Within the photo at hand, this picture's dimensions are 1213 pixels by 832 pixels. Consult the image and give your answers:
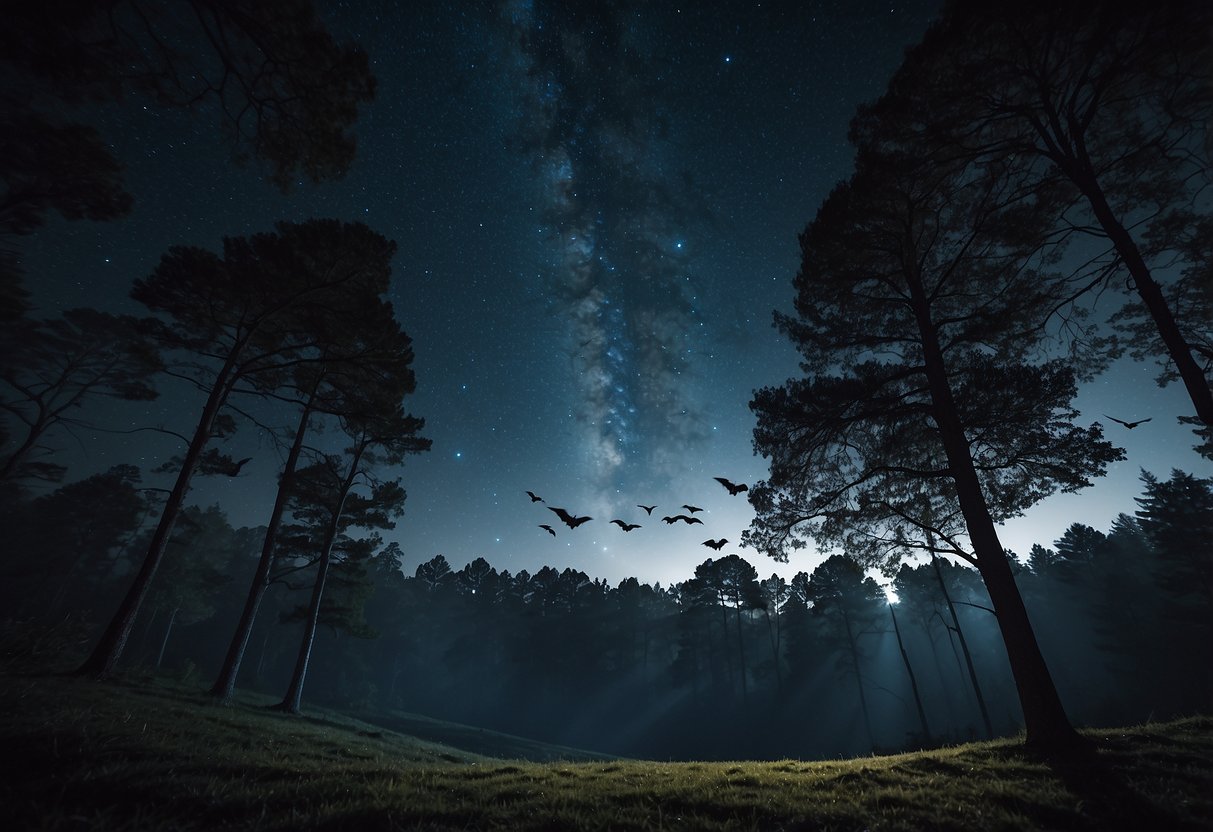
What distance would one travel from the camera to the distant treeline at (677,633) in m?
34.5

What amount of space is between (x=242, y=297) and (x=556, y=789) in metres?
14.6

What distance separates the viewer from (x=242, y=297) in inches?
497

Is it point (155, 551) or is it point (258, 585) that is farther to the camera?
point (258, 585)

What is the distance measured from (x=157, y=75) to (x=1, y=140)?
8668 millimetres

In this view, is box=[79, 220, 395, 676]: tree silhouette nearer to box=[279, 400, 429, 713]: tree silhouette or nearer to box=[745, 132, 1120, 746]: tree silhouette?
box=[279, 400, 429, 713]: tree silhouette

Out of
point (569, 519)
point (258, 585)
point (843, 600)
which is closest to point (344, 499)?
point (258, 585)

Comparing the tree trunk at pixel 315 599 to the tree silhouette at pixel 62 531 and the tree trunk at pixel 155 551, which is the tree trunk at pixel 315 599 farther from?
the tree silhouette at pixel 62 531

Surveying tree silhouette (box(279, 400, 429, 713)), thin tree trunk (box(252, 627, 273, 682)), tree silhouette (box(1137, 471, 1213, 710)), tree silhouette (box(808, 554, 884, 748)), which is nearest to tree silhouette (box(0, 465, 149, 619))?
thin tree trunk (box(252, 627, 273, 682))

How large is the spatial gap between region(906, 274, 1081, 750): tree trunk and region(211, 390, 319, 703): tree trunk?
1795 centimetres

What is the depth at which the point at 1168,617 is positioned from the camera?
3216cm

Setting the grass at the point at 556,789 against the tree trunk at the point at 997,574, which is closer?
the grass at the point at 556,789

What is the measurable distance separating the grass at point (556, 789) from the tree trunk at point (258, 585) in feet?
30.2

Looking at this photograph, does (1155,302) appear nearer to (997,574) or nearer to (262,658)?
(997,574)

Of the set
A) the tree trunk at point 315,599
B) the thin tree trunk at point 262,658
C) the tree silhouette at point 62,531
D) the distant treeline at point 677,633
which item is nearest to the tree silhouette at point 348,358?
the tree trunk at point 315,599
